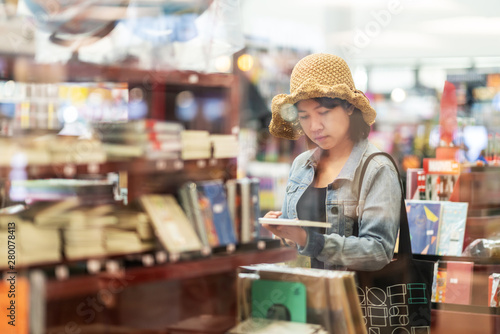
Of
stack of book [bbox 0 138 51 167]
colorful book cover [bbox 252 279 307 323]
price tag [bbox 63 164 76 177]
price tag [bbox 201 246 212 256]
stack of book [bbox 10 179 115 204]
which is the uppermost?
stack of book [bbox 0 138 51 167]

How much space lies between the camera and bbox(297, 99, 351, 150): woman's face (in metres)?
2.21

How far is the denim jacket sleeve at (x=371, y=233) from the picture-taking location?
2.13m

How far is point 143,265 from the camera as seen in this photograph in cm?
214

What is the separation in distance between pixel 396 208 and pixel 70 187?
109 centimetres

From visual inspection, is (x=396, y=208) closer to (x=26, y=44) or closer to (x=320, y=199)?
(x=320, y=199)

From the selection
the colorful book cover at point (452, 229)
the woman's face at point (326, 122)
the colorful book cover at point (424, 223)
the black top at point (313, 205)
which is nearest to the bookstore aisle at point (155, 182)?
the black top at point (313, 205)

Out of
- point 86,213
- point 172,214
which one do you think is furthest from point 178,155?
point 86,213

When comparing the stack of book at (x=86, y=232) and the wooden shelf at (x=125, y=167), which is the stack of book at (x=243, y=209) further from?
the stack of book at (x=86, y=232)

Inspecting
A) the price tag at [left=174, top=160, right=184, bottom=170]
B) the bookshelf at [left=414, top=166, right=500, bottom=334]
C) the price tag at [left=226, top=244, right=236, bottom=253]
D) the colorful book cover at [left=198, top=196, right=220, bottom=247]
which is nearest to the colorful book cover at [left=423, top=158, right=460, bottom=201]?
the bookshelf at [left=414, top=166, right=500, bottom=334]

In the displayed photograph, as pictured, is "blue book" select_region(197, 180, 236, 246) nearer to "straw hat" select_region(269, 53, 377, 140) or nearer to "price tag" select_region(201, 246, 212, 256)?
"price tag" select_region(201, 246, 212, 256)

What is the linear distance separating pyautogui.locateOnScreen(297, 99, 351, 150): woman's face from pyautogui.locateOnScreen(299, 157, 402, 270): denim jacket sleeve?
152 millimetres

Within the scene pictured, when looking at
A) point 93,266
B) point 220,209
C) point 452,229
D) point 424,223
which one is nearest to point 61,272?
point 93,266

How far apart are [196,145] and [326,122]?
0.48 meters

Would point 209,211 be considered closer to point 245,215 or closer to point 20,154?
point 245,215
